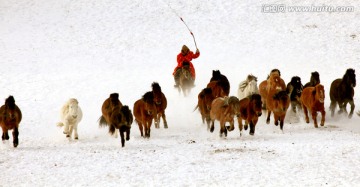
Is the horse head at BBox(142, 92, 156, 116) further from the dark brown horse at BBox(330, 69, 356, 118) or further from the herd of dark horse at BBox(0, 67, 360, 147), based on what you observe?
the dark brown horse at BBox(330, 69, 356, 118)

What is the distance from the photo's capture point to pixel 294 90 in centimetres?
1886

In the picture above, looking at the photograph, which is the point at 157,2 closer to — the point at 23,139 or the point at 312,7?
the point at 312,7

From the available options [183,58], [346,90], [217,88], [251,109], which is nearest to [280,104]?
[251,109]

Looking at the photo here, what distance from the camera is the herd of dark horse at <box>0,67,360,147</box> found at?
1529cm

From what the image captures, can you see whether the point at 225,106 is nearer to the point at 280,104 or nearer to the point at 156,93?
the point at 280,104

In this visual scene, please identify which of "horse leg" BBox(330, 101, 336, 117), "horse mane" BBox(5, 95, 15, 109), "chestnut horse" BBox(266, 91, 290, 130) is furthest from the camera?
"horse leg" BBox(330, 101, 336, 117)

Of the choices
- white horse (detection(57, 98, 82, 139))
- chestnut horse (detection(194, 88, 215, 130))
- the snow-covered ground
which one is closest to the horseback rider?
the snow-covered ground

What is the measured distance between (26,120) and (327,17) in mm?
21683

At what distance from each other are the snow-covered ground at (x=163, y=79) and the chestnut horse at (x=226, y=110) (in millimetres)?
472

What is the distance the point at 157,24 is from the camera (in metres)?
36.0

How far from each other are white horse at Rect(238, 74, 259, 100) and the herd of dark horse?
0.12 feet

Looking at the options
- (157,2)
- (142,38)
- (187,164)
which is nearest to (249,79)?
(187,164)

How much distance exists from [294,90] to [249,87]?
1.45m

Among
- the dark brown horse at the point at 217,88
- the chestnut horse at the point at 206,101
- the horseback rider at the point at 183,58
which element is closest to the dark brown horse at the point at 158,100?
the chestnut horse at the point at 206,101
